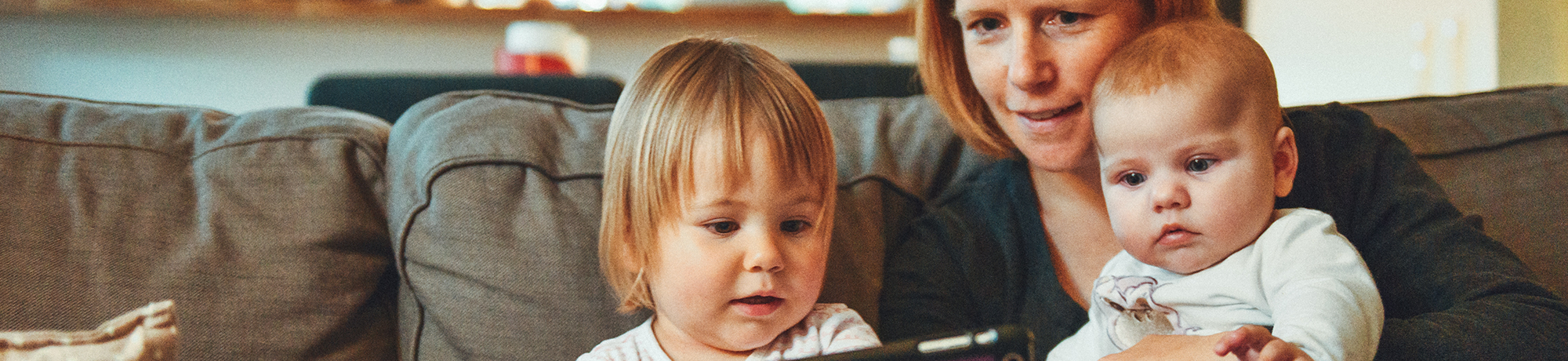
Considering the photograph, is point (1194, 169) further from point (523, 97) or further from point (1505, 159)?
point (523, 97)

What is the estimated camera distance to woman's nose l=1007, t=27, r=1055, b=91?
976mm

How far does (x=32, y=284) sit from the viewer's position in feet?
3.06

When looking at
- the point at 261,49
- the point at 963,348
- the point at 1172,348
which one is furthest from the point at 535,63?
the point at 963,348

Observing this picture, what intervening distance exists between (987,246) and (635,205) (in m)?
0.42

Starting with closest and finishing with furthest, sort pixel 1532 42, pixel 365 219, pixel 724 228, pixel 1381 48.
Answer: pixel 724 228, pixel 365 219, pixel 1532 42, pixel 1381 48

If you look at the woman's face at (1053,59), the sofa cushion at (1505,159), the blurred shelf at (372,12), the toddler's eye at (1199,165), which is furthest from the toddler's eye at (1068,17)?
the blurred shelf at (372,12)

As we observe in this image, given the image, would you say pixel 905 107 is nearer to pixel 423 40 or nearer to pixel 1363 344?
pixel 1363 344

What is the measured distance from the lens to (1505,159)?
1148 mm

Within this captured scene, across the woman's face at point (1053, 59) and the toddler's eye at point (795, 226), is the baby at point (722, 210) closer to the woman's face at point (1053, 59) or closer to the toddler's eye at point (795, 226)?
the toddler's eye at point (795, 226)

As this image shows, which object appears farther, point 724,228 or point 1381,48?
point 1381,48

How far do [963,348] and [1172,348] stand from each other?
1.10 feet

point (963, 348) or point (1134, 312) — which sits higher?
point (963, 348)

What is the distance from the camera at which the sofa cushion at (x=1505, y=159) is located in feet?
3.59

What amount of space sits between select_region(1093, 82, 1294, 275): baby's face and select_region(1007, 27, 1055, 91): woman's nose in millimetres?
138
